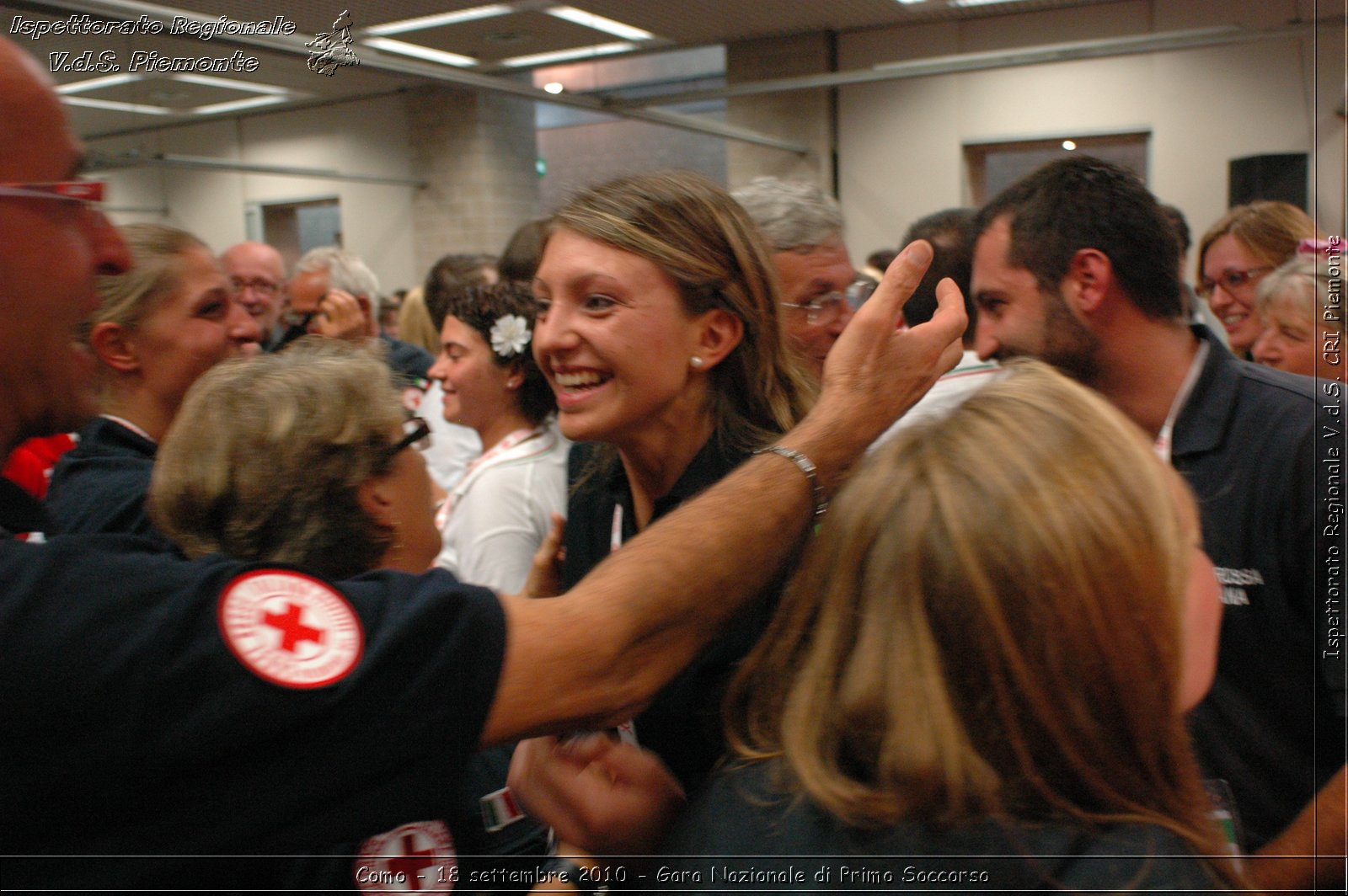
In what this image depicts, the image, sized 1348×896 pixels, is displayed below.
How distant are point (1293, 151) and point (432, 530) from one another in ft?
20.8

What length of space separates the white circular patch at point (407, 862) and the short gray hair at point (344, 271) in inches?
136

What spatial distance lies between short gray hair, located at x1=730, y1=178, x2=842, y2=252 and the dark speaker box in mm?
4345

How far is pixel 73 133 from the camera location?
0.94 metres

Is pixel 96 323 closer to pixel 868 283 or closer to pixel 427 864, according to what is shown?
pixel 427 864

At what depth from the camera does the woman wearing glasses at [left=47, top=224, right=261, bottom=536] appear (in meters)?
1.85

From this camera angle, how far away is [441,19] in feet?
8.75

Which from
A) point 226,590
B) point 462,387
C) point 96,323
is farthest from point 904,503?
point 462,387

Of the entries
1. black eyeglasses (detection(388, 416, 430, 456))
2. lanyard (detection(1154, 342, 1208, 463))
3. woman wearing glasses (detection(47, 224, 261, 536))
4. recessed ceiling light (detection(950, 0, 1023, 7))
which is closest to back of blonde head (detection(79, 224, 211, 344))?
woman wearing glasses (detection(47, 224, 261, 536))

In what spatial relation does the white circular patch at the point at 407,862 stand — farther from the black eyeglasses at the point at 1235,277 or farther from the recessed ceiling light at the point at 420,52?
the black eyeglasses at the point at 1235,277

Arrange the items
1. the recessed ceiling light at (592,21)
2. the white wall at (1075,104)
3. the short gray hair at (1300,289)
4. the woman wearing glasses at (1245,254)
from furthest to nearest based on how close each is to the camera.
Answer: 1. the white wall at (1075,104)
2. the woman wearing glasses at (1245,254)
3. the recessed ceiling light at (592,21)
4. the short gray hair at (1300,289)

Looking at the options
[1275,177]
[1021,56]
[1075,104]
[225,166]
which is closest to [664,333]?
[225,166]

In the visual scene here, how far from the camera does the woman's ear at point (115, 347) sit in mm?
1949

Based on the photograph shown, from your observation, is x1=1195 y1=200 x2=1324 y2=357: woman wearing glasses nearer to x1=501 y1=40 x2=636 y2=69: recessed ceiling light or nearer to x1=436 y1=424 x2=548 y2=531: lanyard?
x1=501 y1=40 x2=636 y2=69: recessed ceiling light

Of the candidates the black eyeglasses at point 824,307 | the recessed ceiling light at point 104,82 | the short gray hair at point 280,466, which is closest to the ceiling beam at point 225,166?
the recessed ceiling light at point 104,82
